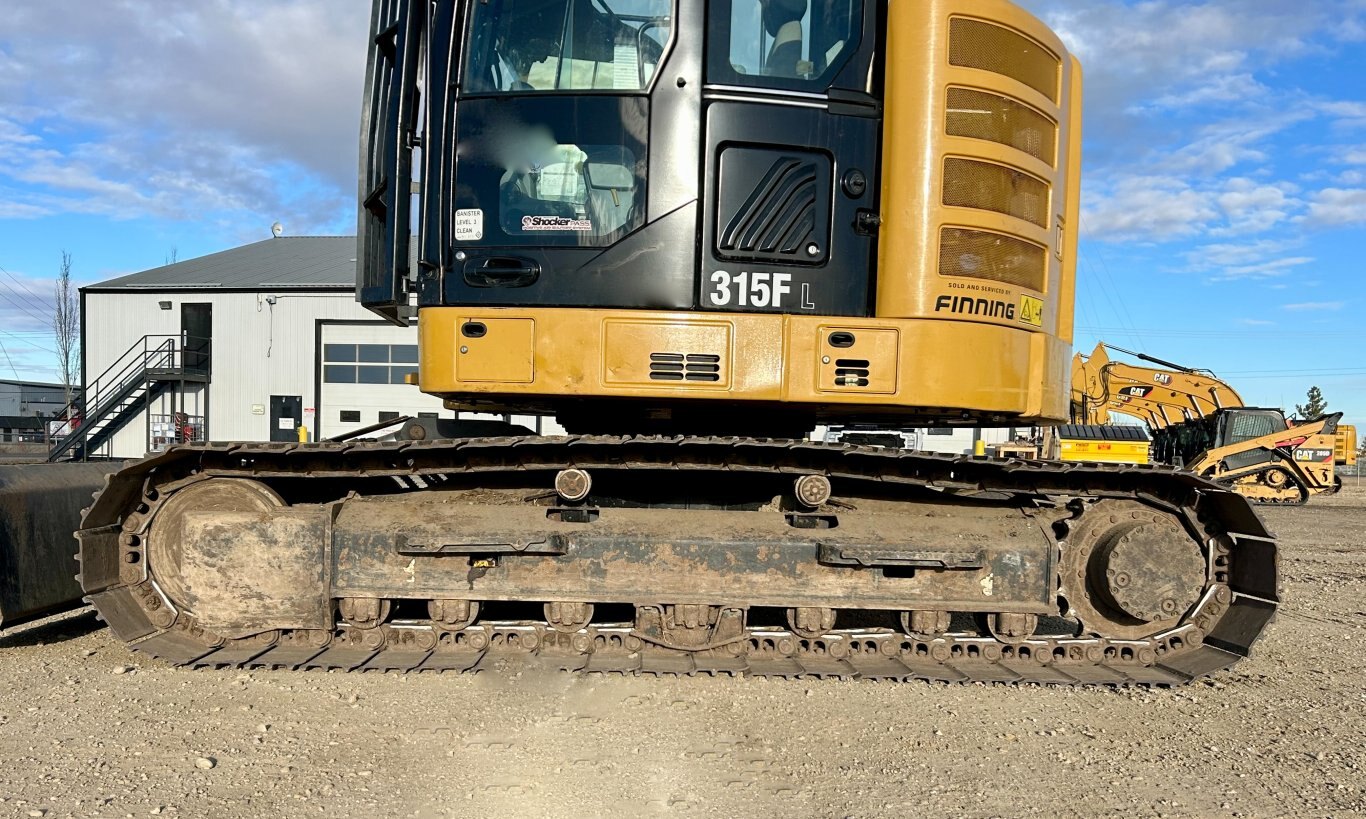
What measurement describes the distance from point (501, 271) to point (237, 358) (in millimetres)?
24403

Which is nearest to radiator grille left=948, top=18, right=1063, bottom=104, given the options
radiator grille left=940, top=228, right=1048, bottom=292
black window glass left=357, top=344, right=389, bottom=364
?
radiator grille left=940, top=228, right=1048, bottom=292

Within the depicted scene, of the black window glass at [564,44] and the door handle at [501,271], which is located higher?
the black window glass at [564,44]

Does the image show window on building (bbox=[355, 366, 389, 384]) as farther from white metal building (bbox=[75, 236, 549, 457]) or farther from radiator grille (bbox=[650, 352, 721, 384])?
radiator grille (bbox=[650, 352, 721, 384])

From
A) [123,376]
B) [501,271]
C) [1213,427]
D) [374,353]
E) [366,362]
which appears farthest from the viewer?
[123,376]

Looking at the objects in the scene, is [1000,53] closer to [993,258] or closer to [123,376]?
[993,258]

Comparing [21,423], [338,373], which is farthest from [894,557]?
[21,423]

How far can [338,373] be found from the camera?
24.5 meters

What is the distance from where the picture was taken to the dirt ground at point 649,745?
122 inches

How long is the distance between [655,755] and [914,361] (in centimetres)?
211

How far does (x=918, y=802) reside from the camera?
3.14 meters

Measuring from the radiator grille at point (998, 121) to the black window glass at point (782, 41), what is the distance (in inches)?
23.8

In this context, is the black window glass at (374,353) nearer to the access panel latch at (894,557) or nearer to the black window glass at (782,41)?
the black window glass at (782,41)

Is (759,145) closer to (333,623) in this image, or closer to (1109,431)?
(333,623)

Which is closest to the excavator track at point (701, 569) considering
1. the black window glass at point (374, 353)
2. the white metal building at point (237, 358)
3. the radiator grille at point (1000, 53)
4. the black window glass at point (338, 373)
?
the radiator grille at point (1000, 53)
